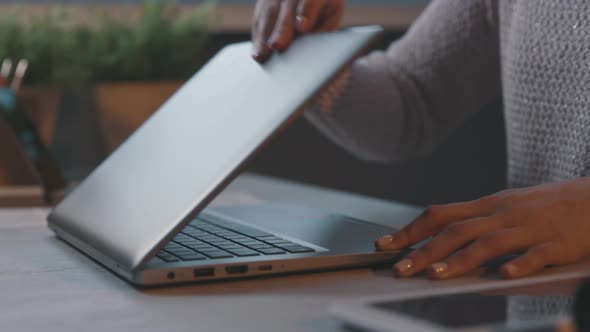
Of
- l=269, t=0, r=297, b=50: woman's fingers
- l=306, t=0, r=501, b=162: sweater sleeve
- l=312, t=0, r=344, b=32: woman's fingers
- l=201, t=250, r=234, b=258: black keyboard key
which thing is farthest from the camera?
l=306, t=0, r=501, b=162: sweater sleeve

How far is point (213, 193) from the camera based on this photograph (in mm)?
549

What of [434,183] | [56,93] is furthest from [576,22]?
[434,183]

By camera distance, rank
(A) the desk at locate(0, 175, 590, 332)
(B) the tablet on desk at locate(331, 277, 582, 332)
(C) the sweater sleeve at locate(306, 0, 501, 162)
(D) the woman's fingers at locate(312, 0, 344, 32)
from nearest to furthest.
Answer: (B) the tablet on desk at locate(331, 277, 582, 332)
(A) the desk at locate(0, 175, 590, 332)
(D) the woman's fingers at locate(312, 0, 344, 32)
(C) the sweater sleeve at locate(306, 0, 501, 162)

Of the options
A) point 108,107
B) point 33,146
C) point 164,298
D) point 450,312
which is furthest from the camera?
point 108,107

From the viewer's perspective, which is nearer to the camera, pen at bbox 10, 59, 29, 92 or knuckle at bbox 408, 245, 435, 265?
knuckle at bbox 408, 245, 435, 265

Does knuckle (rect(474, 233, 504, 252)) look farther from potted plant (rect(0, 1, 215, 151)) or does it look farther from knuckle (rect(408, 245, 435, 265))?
potted plant (rect(0, 1, 215, 151))

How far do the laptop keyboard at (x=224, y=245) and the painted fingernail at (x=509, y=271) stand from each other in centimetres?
13

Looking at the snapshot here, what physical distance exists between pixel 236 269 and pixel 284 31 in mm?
250

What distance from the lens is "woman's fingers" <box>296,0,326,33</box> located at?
2.49 ft

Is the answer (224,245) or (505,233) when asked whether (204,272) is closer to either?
(224,245)

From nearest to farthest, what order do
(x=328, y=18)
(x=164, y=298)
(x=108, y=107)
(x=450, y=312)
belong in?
(x=450, y=312), (x=164, y=298), (x=328, y=18), (x=108, y=107)

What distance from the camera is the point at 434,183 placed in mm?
1996

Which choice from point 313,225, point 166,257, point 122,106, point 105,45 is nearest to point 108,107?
point 122,106

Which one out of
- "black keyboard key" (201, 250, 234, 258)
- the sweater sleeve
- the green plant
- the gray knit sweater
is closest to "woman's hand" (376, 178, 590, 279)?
"black keyboard key" (201, 250, 234, 258)
